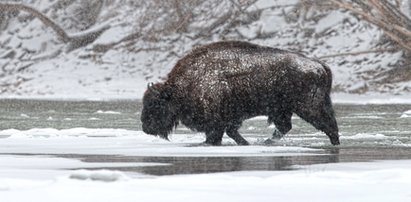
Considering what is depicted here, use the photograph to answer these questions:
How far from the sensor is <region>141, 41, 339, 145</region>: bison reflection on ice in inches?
575

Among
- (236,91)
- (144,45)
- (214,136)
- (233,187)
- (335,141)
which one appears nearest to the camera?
(233,187)

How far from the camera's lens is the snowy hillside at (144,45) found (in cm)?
3544

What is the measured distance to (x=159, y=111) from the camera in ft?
49.7

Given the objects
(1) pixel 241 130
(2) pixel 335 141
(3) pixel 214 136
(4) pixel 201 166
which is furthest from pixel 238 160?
(1) pixel 241 130

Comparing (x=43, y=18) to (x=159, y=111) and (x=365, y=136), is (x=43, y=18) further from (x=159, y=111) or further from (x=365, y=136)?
(x=365, y=136)

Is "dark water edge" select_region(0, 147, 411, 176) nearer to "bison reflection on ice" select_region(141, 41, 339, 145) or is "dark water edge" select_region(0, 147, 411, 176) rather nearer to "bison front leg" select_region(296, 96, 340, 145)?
"bison front leg" select_region(296, 96, 340, 145)

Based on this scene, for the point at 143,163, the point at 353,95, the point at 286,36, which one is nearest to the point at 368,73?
the point at 353,95

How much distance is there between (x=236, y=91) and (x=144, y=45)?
26588mm

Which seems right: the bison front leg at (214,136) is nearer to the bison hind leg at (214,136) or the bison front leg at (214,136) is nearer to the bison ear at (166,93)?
the bison hind leg at (214,136)

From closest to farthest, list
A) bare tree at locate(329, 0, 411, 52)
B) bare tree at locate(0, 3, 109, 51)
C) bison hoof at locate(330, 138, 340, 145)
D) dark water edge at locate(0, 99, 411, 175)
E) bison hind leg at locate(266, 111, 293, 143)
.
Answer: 1. dark water edge at locate(0, 99, 411, 175)
2. bison hoof at locate(330, 138, 340, 145)
3. bison hind leg at locate(266, 111, 293, 143)
4. bare tree at locate(329, 0, 411, 52)
5. bare tree at locate(0, 3, 109, 51)

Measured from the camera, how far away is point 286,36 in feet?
127

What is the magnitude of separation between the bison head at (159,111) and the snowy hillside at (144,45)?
59.4 ft

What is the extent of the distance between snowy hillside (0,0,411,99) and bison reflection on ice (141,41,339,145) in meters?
18.0

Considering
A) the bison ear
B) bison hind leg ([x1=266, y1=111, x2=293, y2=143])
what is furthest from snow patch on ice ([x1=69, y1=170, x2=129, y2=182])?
bison hind leg ([x1=266, y1=111, x2=293, y2=143])
